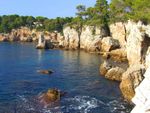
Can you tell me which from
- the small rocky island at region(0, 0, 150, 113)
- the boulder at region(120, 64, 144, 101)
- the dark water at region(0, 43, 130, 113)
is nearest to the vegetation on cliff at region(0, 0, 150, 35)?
the small rocky island at region(0, 0, 150, 113)

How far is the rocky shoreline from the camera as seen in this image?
3544 centimetres

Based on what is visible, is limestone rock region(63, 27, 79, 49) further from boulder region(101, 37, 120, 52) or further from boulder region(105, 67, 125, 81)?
boulder region(105, 67, 125, 81)

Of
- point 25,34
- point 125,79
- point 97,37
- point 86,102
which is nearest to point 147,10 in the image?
point 125,79

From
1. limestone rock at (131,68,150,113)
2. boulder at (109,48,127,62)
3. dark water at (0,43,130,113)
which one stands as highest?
limestone rock at (131,68,150,113)

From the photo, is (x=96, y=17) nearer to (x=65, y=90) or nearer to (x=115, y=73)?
(x=115, y=73)

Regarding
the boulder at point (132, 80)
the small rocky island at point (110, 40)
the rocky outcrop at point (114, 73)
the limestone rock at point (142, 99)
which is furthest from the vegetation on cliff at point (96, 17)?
the limestone rock at point (142, 99)

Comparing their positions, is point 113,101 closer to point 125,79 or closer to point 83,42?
point 125,79

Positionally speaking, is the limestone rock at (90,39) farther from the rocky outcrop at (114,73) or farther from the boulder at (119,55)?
the rocky outcrop at (114,73)

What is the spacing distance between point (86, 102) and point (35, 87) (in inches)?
435

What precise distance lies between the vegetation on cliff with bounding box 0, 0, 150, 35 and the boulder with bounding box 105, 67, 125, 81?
11410 mm

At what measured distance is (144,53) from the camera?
4628 centimetres

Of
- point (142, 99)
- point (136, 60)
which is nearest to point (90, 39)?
Answer: point (136, 60)

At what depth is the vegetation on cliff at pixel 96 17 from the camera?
57.6 meters

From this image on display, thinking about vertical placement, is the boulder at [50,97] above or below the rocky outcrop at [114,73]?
below
